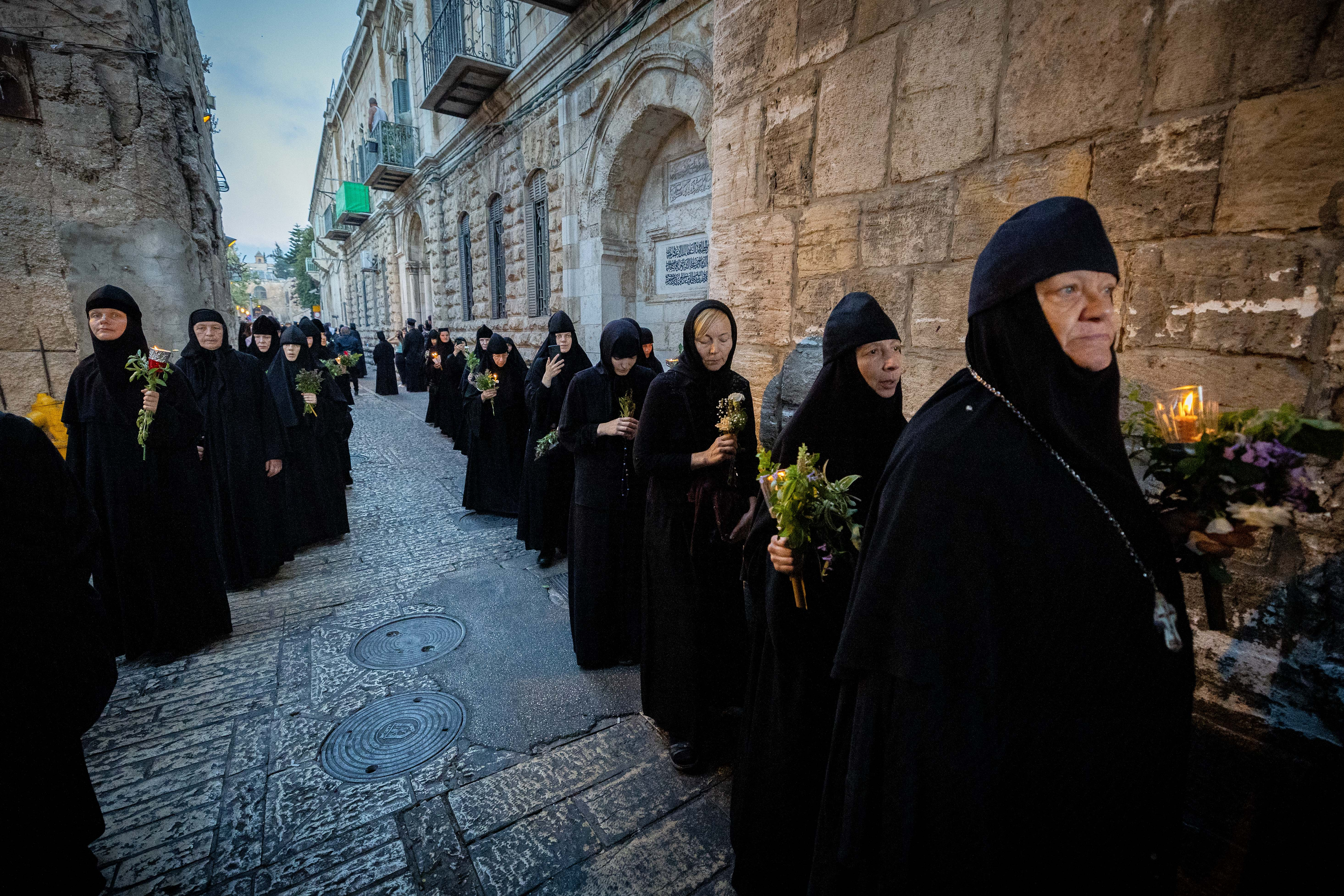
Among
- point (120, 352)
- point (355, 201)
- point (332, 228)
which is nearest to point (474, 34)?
point (120, 352)

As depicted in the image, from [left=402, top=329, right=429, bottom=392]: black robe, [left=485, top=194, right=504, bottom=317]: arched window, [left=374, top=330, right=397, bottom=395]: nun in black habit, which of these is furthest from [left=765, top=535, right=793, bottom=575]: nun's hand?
[left=374, top=330, right=397, bottom=395]: nun in black habit

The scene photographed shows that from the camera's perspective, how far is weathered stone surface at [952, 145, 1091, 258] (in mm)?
2150

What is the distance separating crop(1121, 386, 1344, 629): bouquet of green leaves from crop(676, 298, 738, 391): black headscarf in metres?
1.68

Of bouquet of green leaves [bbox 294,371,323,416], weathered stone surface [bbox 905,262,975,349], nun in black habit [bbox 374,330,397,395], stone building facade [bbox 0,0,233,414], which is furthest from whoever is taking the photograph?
nun in black habit [bbox 374,330,397,395]

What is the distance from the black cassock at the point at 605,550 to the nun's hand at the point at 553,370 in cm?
158

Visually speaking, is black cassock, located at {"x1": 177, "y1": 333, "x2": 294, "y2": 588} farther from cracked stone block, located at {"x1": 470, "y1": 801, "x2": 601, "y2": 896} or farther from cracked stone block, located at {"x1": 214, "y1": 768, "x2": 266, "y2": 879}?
cracked stone block, located at {"x1": 470, "y1": 801, "x2": 601, "y2": 896}

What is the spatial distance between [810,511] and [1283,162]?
1782 mm

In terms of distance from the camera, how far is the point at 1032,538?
1.22 m

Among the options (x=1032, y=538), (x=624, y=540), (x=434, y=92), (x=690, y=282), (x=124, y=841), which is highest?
(x=434, y=92)

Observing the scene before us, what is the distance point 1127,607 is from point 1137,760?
35 centimetres

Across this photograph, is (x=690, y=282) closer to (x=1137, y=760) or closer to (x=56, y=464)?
(x=56, y=464)

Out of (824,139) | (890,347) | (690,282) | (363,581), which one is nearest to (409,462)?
(363,581)

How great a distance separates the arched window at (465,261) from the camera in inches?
549

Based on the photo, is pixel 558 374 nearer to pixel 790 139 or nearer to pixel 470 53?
pixel 790 139
